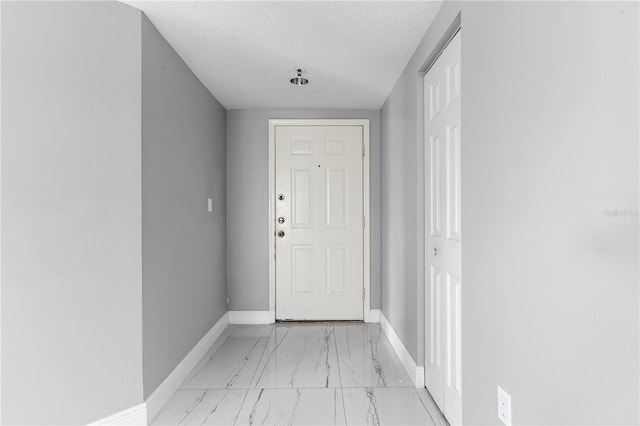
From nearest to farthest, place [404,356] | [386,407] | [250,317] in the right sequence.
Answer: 1. [386,407]
2. [404,356]
3. [250,317]

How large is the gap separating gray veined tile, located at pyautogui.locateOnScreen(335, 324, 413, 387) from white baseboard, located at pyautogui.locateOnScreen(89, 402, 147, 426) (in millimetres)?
1182

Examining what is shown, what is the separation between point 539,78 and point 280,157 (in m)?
2.98

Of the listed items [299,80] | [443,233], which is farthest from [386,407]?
[299,80]

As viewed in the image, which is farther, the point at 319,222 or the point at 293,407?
the point at 319,222

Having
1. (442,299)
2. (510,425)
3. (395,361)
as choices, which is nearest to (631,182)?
(510,425)

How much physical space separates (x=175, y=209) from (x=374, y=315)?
7.67 ft

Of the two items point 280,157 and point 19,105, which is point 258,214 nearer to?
point 280,157

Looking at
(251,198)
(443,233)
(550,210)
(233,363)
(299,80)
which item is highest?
(299,80)

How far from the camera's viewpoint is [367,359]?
291 centimetres

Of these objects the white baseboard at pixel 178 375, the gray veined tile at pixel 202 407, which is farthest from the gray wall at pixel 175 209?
the gray veined tile at pixel 202 407

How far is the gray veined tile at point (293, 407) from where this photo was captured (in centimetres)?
205

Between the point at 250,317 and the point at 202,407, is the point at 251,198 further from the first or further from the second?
the point at 202,407

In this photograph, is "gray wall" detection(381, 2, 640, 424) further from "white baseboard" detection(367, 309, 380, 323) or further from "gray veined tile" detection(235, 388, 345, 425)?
"white baseboard" detection(367, 309, 380, 323)

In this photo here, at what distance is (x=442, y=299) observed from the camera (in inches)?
82.3
